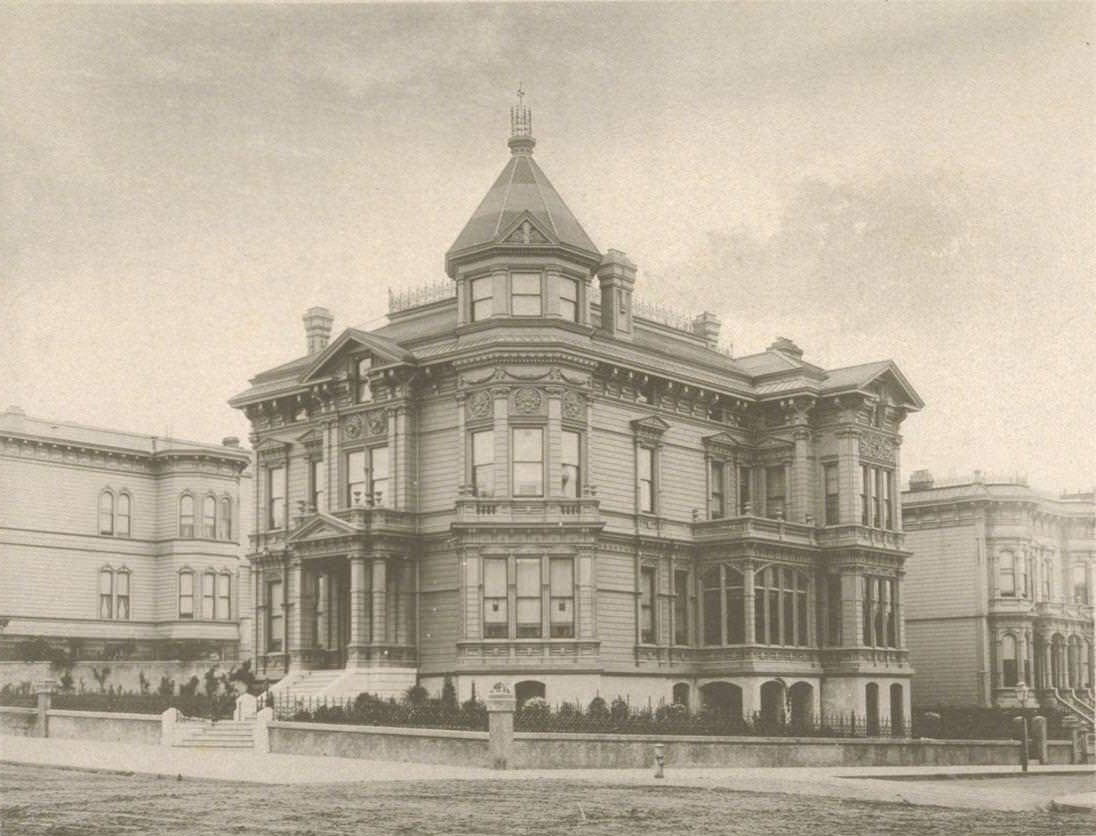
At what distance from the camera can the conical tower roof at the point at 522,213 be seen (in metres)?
42.5

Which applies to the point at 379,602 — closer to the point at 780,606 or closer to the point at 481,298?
the point at 481,298

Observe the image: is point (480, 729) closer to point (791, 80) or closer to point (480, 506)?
point (480, 506)

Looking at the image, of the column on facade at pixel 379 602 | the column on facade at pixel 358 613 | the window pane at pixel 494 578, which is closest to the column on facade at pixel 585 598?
the window pane at pixel 494 578

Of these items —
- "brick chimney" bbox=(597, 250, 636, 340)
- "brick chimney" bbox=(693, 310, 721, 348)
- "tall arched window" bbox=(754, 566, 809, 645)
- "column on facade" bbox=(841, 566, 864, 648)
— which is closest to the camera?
"tall arched window" bbox=(754, 566, 809, 645)

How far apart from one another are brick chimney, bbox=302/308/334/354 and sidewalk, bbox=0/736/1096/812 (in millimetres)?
16202

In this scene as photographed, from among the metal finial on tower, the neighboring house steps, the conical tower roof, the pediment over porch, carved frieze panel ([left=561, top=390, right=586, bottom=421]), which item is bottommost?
the neighboring house steps

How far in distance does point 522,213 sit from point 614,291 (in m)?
5.06

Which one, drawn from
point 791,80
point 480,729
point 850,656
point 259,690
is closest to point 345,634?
point 259,690

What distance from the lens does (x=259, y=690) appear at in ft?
151

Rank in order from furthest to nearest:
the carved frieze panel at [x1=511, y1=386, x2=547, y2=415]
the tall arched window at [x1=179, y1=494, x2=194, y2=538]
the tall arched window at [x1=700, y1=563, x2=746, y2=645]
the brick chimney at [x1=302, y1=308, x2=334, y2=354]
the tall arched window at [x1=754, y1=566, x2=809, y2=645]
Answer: the tall arched window at [x1=179, y1=494, x2=194, y2=538] < the brick chimney at [x1=302, y1=308, x2=334, y2=354] < the tall arched window at [x1=754, y1=566, x2=809, y2=645] < the tall arched window at [x1=700, y1=563, x2=746, y2=645] < the carved frieze panel at [x1=511, y1=386, x2=547, y2=415]

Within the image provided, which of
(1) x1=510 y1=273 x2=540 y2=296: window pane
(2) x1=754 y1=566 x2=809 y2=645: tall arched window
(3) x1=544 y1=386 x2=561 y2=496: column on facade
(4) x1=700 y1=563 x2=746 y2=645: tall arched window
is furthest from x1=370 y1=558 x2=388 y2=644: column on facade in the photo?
(2) x1=754 y1=566 x2=809 y2=645: tall arched window

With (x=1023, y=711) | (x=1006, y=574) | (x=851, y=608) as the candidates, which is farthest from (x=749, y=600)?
(x=1006, y=574)

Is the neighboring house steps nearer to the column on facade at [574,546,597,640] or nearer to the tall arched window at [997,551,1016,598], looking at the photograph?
the column on facade at [574,546,597,640]

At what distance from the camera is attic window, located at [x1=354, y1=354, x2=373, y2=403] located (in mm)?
45125
